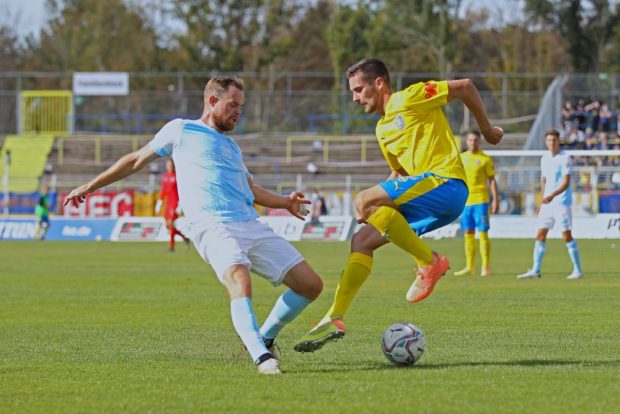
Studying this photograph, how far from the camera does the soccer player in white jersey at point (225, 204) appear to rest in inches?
323

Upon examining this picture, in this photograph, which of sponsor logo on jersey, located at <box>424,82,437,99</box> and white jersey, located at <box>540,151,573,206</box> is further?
white jersey, located at <box>540,151,573,206</box>

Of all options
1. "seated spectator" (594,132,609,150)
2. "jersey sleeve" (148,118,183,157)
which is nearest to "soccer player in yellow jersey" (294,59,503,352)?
"jersey sleeve" (148,118,183,157)

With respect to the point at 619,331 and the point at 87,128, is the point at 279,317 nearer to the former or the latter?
the point at 619,331

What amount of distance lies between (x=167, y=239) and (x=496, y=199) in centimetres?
1795

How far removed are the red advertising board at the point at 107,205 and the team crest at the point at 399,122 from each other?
118 ft

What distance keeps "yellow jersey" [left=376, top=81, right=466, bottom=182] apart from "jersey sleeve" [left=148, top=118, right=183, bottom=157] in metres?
1.77

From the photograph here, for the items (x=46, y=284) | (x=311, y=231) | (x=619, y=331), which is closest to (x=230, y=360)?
(x=619, y=331)

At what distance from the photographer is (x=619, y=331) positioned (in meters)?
11.0

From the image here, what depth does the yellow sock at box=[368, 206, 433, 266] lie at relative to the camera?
915 cm

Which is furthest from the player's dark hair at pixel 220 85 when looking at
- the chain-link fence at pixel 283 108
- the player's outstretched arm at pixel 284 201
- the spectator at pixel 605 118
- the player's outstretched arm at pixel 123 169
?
the chain-link fence at pixel 283 108

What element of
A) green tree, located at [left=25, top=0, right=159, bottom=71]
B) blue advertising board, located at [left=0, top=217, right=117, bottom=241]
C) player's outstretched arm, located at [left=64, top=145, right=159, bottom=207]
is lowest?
blue advertising board, located at [left=0, top=217, right=117, bottom=241]

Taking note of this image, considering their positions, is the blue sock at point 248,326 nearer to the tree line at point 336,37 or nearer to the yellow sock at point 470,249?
the yellow sock at point 470,249

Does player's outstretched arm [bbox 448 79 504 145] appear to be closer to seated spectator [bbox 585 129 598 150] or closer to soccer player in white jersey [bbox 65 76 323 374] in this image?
soccer player in white jersey [bbox 65 76 323 374]

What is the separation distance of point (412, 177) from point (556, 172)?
10280 millimetres
